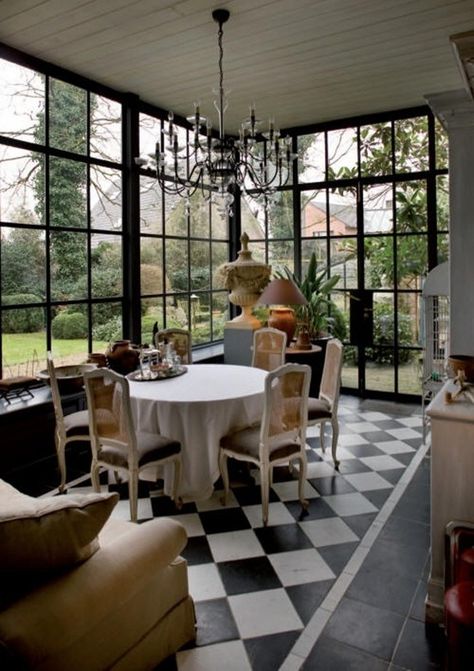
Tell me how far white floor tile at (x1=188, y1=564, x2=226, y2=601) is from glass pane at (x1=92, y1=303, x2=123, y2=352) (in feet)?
8.01

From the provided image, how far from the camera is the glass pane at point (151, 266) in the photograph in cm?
498

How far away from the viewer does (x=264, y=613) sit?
86.0 inches

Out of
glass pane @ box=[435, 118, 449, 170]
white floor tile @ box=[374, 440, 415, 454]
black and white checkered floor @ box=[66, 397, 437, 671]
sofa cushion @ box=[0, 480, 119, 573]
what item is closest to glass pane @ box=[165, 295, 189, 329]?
black and white checkered floor @ box=[66, 397, 437, 671]

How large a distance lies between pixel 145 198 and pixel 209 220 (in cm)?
117

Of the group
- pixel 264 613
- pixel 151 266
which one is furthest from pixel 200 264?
pixel 264 613

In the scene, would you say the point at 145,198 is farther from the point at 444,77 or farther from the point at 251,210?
the point at 444,77

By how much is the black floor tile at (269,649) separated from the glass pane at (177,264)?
3.82 meters

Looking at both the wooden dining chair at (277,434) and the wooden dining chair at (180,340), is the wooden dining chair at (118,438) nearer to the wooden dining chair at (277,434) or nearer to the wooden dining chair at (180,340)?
the wooden dining chair at (277,434)

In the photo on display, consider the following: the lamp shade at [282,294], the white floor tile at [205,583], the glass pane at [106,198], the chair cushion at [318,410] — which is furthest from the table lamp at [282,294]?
the white floor tile at [205,583]

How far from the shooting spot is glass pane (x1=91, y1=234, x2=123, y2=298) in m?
4.48

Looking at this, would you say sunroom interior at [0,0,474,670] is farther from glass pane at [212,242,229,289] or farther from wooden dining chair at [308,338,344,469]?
wooden dining chair at [308,338,344,469]

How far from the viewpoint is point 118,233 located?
15.5 feet

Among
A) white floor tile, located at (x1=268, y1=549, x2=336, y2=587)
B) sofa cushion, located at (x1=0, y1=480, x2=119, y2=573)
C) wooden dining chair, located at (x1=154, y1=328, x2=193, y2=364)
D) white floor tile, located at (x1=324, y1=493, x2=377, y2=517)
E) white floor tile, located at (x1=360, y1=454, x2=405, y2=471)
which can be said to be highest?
wooden dining chair, located at (x1=154, y1=328, x2=193, y2=364)

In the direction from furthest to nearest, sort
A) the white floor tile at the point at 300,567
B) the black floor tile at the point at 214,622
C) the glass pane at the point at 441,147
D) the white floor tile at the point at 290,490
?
the glass pane at the point at 441,147, the white floor tile at the point at 290,490, the white floor tile at the point at 300,567, the black floor tile at the point at 214,622
